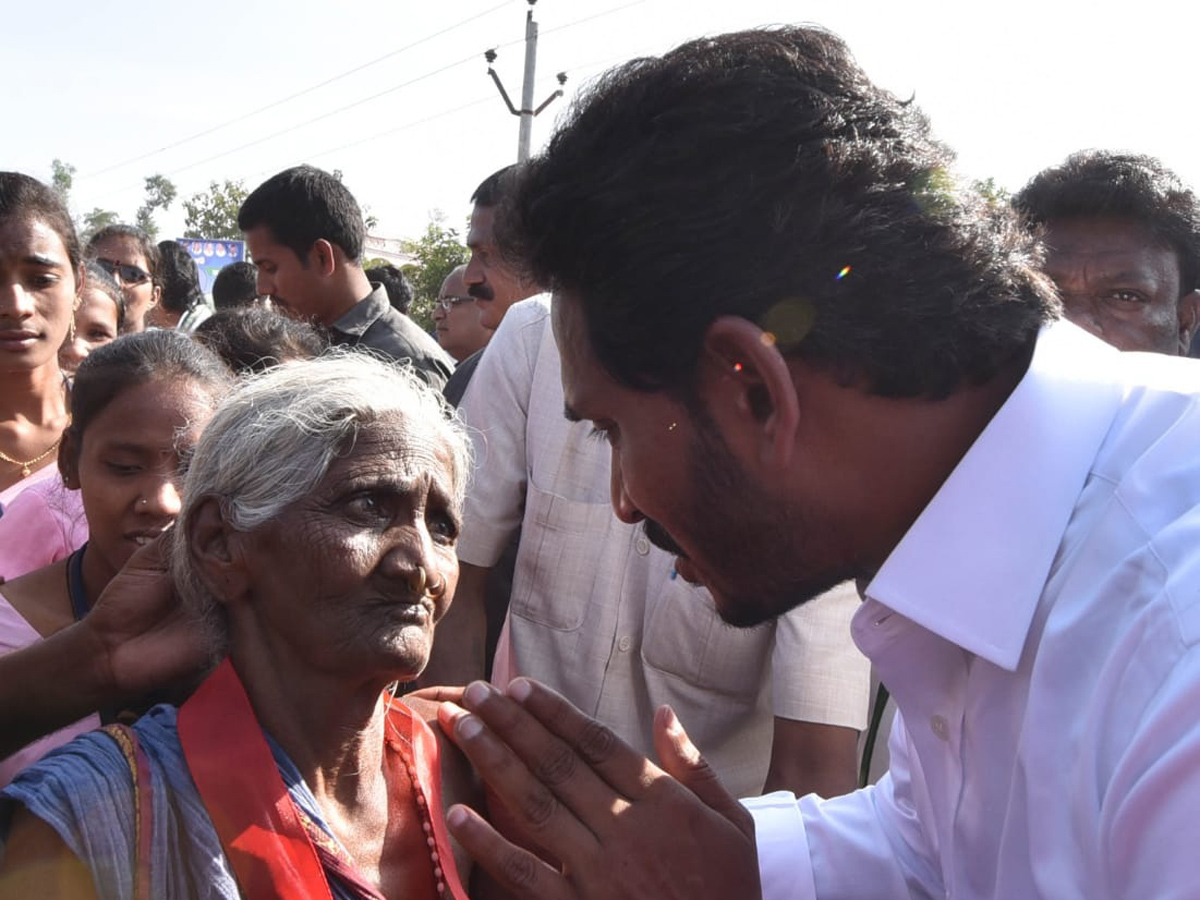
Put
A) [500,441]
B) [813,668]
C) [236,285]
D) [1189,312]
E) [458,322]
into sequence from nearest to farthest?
[813,668], [500,441], [1189,312], [236,285], [458,322]

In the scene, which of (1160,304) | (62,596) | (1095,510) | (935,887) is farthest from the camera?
(1160,304)

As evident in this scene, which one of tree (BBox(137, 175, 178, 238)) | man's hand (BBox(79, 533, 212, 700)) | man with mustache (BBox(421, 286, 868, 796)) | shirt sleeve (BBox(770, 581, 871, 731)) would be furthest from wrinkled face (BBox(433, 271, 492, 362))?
tree (BBox(137, 175, 178, 238))

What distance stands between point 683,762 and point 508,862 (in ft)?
1.32

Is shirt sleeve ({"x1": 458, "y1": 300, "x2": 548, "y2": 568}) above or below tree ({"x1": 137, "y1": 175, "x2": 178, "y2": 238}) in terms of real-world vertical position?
above

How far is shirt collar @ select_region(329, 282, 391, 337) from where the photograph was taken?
17.4ft

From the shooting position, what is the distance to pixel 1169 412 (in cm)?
177

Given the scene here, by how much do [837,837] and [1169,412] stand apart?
1219mm

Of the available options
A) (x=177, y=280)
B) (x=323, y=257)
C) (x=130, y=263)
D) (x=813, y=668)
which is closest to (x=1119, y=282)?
(x=813, y=668)

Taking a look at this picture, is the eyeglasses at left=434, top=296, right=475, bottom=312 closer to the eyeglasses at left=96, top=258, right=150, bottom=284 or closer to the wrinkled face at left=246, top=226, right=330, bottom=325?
the eyeglasses at left=96, top=258, right=150, bottom=284

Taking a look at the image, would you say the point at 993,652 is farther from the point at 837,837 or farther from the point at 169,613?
the point at 169,613

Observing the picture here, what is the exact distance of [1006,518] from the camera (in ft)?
5.81

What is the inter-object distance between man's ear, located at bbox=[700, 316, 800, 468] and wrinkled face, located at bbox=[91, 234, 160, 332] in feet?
19.4

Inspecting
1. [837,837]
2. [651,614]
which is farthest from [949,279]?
[651,614]

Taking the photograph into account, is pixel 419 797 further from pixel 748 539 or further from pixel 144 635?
pixel 748 539
